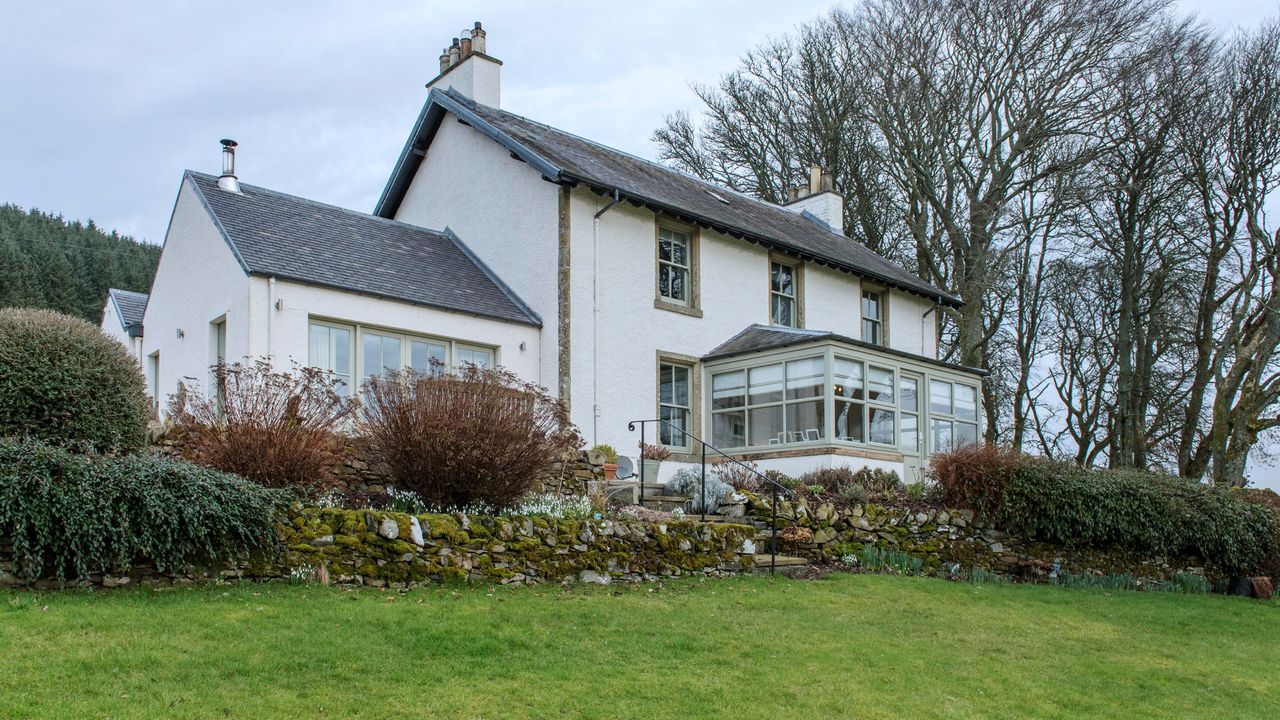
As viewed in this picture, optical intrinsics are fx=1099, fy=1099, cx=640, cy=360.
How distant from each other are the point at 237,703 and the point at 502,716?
1.50 m

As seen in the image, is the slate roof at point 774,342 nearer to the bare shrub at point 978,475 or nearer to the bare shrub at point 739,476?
the bare shrub at point 739,476

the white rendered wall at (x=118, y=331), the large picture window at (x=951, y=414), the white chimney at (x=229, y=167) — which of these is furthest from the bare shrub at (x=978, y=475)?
the white rendered wall at (x=118, y=331)

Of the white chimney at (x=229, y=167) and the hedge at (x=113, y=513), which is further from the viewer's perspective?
the white chimney at (x=229, y=167)

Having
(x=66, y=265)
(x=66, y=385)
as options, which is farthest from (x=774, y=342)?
(x=66, y=265)

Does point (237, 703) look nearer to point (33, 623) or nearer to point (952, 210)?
point (33, 623)

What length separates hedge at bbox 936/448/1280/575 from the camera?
15391mm

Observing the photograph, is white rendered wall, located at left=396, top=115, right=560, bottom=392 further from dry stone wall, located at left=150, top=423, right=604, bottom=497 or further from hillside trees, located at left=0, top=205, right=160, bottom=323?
hillside trees, located at left=0, top=205, right=160, bottom=323

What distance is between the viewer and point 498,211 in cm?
1895

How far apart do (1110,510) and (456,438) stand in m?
9.85

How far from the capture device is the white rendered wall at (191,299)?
585 inches

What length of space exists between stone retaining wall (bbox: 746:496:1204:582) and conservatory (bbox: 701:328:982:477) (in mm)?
2443

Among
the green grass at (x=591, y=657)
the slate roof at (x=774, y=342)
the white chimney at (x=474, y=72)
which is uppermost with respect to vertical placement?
the white chimney at (x=474, y=72)

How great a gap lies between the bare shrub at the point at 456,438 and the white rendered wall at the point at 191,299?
3833mm

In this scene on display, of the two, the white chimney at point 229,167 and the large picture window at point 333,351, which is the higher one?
the white chimney at point 229,167
